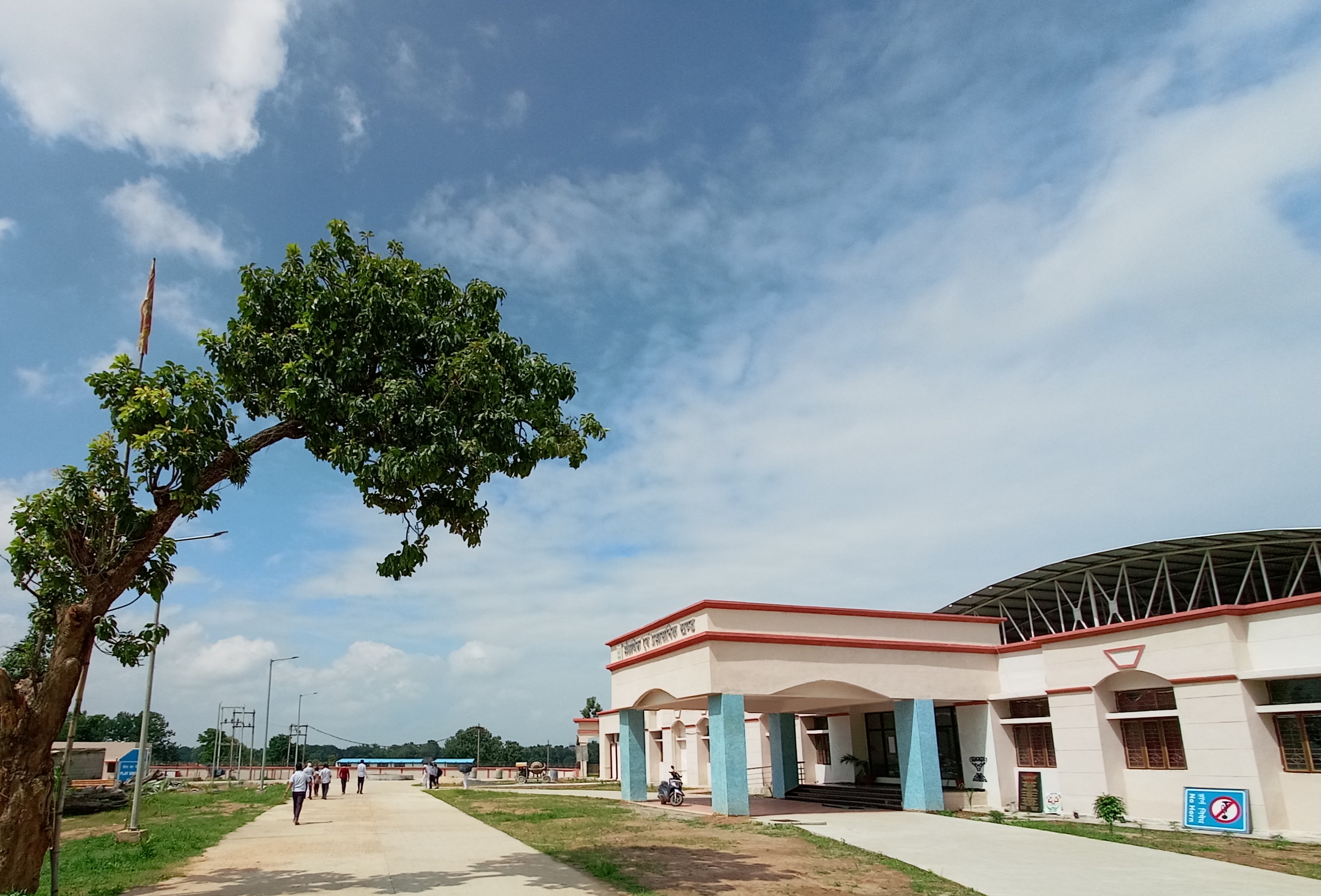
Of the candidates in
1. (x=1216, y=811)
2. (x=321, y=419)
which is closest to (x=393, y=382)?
(x=321, y=419)

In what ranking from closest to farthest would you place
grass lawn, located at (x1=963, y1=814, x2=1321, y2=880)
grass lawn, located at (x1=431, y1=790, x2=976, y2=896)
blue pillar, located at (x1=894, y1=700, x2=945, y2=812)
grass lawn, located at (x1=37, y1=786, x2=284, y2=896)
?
grass lawn, located at (x1=431, y1=790, x2=976, y2=896) < grass lawn, located at (x1=37, y1=786, x2=284, y2=896) < grass lawn, located at (x1=963, y1=814, x2=1321, y2=880) < blue pillar, located at (x1=894, y1=700, x2=945, y2=812)

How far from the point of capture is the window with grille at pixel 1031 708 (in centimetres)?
2158

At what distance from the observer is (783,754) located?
27.7 m

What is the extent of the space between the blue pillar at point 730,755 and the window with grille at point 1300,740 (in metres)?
10.6

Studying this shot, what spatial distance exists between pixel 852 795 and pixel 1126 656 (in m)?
9.45

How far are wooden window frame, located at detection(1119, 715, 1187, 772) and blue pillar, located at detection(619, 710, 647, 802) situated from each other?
13217 millimetres

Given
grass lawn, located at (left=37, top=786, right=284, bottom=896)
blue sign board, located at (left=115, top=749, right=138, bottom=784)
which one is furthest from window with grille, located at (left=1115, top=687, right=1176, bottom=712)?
blue sign board, located at (left=115, top=749, right=138, bottom=784)

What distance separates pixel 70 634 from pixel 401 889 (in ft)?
16.3

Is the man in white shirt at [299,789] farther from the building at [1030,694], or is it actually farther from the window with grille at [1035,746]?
the window with grille at [1035,746]

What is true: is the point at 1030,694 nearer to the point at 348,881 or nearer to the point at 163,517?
the point at 348,881

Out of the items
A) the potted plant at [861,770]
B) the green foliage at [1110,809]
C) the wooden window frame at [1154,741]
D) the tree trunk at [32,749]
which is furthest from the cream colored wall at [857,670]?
the tree trunk at [32,749]

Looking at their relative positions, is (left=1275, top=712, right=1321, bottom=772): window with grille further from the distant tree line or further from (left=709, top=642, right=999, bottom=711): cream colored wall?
the distant tree line

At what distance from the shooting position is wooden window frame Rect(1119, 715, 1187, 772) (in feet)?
58.2

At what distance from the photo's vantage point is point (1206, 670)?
17.0 m
